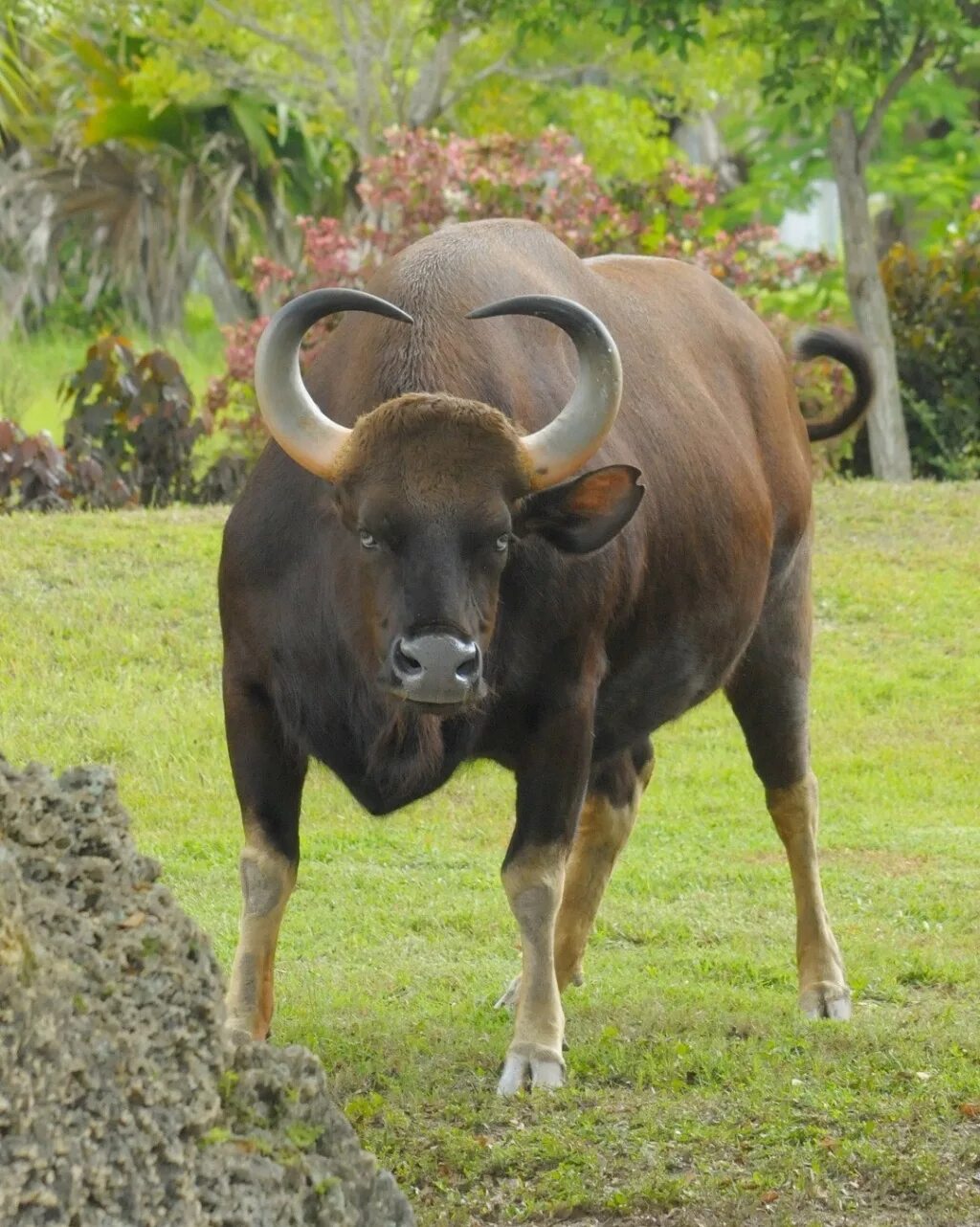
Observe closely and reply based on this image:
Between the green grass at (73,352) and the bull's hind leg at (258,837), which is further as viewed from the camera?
the green grass at (73,352)

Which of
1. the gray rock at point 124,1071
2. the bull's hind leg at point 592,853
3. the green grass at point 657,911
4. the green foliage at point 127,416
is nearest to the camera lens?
the gray rock at point 124,1071

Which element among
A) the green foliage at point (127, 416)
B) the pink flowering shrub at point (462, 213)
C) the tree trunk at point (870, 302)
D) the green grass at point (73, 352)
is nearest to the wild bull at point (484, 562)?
the green foliage at point (127, 416)

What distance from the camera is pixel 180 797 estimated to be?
915 centimetres

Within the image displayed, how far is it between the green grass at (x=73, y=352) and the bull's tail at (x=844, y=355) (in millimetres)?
13525

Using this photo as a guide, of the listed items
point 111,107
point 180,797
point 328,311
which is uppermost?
point 111,107

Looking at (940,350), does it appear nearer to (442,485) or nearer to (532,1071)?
(532,1071)

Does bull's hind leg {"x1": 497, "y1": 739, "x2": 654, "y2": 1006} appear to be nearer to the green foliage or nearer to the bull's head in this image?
the bull's head

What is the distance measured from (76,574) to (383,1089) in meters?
6.51

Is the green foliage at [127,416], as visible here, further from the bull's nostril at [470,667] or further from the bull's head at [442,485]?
the bull's nostril at [470,667]

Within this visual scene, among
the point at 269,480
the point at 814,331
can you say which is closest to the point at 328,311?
the point at 269,480

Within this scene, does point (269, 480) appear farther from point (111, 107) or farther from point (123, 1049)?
point (111, 107)

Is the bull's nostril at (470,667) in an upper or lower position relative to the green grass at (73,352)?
upper

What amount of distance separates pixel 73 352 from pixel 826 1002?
2182 centimetres

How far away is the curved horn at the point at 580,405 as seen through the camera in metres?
5.05
